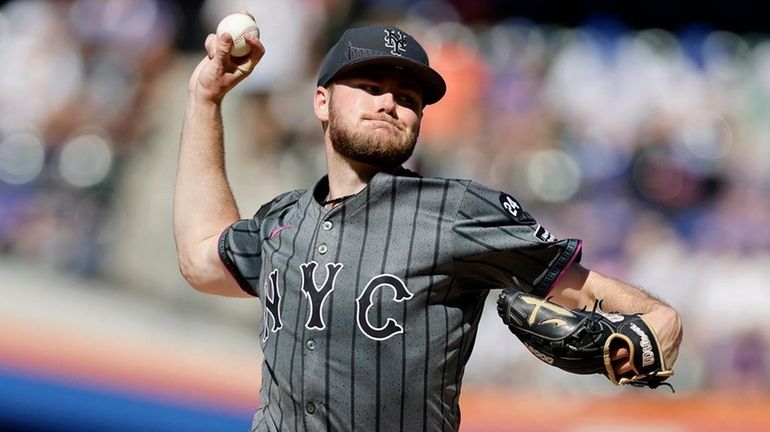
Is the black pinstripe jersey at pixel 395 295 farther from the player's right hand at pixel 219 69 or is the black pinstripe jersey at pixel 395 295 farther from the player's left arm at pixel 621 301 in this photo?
the player's right hand at pixel 219 69

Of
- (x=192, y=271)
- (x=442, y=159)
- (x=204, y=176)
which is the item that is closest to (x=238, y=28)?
(x=204, y=176)

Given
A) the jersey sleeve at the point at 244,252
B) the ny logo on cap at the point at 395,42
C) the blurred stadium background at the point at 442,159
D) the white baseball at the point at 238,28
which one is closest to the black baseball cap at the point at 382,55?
the ny logo on cap at the point at 395,42

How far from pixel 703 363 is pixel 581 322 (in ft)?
14.6

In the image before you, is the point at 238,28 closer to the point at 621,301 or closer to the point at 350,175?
the point at 350,175

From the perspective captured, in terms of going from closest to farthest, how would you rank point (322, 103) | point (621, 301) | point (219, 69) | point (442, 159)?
point (621, 301) → point (322, 103) → point (219, 69) → point (442, 159)

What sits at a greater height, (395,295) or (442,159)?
(442,159)

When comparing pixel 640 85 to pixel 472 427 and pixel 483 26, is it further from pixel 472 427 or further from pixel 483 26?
pixel 472 427

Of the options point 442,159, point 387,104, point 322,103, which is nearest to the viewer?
point 387,104

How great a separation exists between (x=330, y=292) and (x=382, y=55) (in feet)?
1.76

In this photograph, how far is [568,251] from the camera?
2.29 metres

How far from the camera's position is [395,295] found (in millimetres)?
2258

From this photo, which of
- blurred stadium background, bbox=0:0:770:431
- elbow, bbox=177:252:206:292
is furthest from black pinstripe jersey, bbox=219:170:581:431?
blurred stadium background, bbox=0:0:770:431

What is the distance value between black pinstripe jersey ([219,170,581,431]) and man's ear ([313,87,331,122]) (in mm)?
290

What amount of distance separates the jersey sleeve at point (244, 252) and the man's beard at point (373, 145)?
1.07 ft
